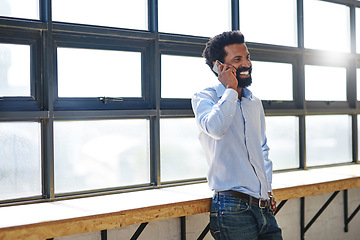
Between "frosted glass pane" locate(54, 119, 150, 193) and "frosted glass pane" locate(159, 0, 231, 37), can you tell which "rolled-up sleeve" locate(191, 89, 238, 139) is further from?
"frosted glass pane" locate(159, 0, 231, 37)

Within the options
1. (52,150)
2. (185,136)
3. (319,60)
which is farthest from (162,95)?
(319,60)

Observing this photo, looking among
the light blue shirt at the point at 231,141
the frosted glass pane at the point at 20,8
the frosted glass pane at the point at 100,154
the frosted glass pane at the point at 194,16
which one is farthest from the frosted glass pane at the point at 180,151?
the frosted glass pane at the point at 20,8

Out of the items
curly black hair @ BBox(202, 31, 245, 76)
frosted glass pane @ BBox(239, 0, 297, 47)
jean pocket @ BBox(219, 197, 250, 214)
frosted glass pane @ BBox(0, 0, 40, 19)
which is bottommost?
jean pocket @ BBox(219, 197, 250, 214)

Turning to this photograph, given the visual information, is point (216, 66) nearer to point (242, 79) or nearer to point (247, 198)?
point (242, 79)

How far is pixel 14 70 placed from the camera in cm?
261

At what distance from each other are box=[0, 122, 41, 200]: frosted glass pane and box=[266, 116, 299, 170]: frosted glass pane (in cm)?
193

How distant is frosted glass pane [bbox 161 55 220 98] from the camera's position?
125 inches

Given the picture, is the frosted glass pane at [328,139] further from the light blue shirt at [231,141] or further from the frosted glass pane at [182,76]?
the light blue shirt at [231,141]

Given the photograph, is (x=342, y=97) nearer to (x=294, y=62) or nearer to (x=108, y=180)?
(x=294, y=62)

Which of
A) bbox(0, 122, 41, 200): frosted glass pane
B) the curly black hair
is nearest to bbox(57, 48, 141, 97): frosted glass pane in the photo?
bbox(0, 122, 41, 200): frosted glass pane

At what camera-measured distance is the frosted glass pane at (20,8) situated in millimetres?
2572

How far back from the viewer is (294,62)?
3.91 metres

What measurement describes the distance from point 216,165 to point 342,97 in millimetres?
2520

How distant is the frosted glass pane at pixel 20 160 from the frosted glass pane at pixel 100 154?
0.13 m
